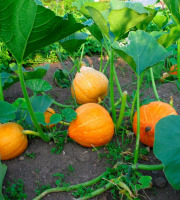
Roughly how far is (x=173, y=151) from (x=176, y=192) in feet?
1.10

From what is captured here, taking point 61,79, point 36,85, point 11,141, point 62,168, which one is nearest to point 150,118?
point 62,168

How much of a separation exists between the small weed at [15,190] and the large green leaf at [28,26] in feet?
2.18

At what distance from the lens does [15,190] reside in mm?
1334

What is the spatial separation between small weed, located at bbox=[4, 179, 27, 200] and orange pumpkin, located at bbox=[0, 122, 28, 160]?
18 cm

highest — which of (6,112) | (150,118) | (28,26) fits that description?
(28,26)

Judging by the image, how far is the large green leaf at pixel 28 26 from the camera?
112 cm

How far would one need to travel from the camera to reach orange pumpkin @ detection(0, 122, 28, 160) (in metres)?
1.50

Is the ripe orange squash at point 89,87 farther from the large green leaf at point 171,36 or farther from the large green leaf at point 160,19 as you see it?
the large green leaf at point 160,19

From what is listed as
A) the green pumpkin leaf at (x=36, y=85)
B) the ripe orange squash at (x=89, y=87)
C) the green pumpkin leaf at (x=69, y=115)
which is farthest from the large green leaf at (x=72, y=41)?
the green pumpkin leaf at (x=69, y=115)

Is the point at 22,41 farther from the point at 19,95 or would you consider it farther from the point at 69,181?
the point at 19,95

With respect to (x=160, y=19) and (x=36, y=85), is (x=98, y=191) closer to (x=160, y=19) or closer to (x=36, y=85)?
(x=36, y=85)

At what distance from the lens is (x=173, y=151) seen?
1.10 meters

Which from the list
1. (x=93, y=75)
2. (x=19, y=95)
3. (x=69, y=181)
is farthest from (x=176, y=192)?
(x=19, y=95)

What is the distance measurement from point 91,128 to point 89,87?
18.6 inches
